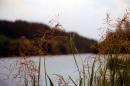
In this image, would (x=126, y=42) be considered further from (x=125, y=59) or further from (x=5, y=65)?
(x=5, y=65)

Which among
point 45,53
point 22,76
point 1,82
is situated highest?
point 45,53

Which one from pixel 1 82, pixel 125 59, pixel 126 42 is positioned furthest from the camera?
pixel 1 82

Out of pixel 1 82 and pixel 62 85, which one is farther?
pixel 1 82

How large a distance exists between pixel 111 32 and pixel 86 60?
1.04 feet

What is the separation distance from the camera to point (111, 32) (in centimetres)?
296

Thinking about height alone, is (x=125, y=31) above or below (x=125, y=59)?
above

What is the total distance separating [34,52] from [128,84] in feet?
2.89

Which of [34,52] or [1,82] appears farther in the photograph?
[1,82]

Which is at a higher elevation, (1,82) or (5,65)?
(5,65)

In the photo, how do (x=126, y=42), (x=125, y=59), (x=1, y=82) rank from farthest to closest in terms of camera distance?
1. (x=1, y=82)
2. (x=125, y=59)
3. (x=126, y=42)

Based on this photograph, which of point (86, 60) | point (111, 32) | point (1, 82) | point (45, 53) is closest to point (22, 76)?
point (45, 53)

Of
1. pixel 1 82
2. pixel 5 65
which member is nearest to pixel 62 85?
pixel 5 65

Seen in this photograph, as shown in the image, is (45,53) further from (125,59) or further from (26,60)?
(125,59)

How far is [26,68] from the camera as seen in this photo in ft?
9.57
